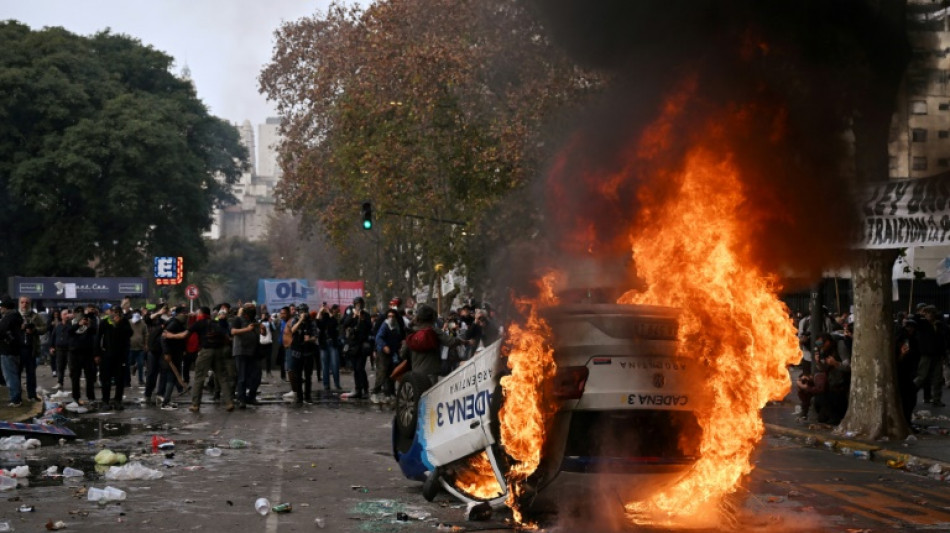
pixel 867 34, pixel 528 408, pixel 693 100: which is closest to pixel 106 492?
pixel 528 408

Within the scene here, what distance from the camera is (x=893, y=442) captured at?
14469 millimetres

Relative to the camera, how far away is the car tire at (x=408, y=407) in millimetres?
9938

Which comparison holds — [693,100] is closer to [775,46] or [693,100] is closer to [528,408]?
[775,46]

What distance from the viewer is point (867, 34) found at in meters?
11.6

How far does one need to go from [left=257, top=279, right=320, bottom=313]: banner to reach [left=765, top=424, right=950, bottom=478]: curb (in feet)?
102

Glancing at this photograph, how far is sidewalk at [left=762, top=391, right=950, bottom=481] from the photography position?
12.9m

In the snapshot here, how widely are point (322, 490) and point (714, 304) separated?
4.15 meters

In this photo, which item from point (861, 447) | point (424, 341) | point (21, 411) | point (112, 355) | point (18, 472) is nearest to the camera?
point (18, 472)

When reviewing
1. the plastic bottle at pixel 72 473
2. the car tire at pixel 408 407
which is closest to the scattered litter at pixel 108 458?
the plastic bottle at pixel 72 473

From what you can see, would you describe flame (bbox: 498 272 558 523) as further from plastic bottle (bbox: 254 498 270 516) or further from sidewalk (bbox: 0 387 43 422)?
sidewalk (bbox: 0 387 43 422)

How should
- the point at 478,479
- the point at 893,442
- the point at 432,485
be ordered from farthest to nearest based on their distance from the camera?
the point at 893,442 < the point at 432,485 < the point at 478,479

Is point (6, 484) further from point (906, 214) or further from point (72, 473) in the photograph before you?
point (906, 214)

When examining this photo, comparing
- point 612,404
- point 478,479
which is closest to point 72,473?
point 478,479

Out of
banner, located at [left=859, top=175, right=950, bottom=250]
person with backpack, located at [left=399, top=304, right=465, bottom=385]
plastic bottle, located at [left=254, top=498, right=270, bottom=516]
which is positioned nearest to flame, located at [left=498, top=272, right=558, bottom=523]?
plastic bottle, located at [left=254, top=498, right=270, bottom=516]
